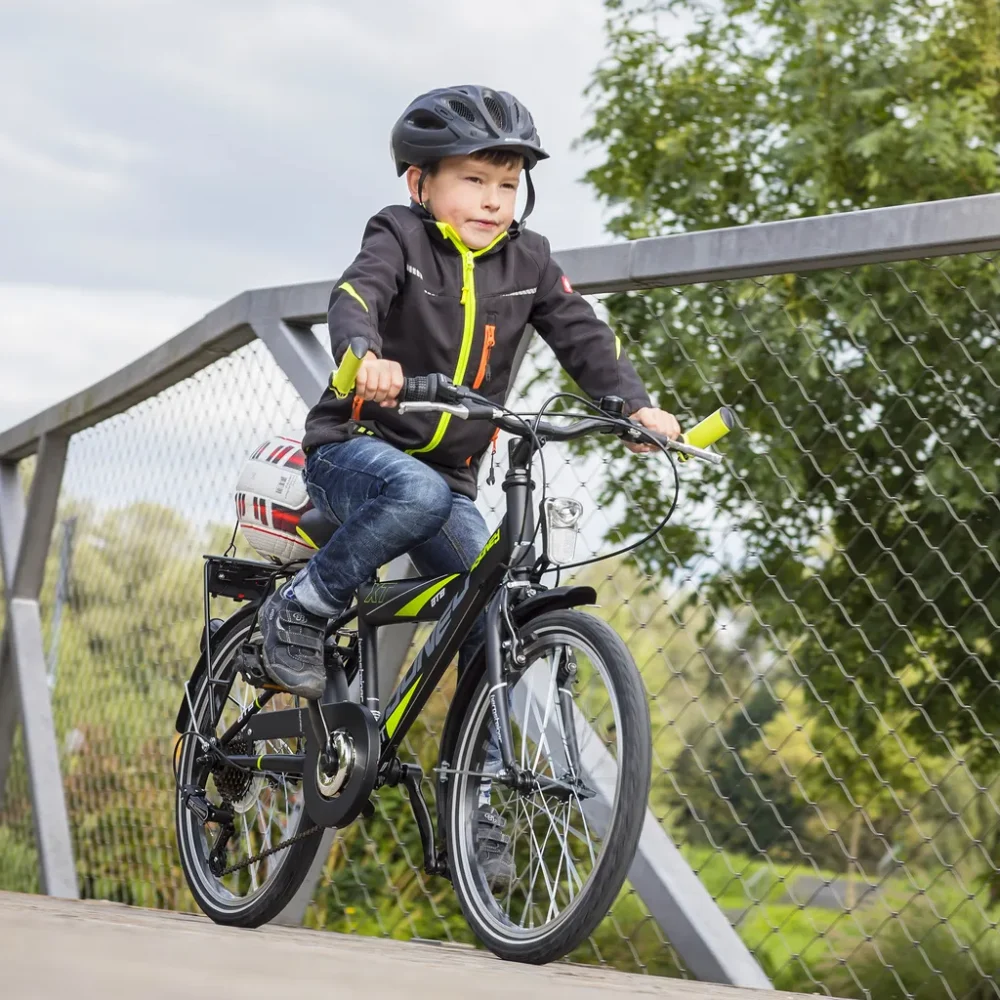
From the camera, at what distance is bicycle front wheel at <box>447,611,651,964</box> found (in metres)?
2.44

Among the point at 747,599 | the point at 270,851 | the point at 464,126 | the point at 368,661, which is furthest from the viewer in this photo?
the point at 747,599

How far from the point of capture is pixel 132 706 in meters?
5.20

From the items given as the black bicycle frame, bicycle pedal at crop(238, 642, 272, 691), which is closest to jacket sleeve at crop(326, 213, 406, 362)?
the black bicycle frame

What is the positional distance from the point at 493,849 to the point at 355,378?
37.9 inches

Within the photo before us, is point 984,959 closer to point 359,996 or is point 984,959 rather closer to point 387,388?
point 387,388

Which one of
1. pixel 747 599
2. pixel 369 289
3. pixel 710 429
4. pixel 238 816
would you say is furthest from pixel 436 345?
pixel 238 816

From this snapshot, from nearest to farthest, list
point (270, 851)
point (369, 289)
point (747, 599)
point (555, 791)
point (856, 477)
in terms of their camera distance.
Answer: point (555, 791) < point (369, 289) < point (270, 851) < point (747, 599) < point (856, 477)

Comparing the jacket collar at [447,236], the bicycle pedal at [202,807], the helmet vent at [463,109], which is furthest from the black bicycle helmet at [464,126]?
the bicycle pedal at [202,807]

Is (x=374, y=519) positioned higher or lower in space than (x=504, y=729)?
higher

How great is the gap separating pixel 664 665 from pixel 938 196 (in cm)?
780

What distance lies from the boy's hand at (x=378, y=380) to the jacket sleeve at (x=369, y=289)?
0.08 meters

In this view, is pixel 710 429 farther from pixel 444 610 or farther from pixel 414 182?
pixel 414 182

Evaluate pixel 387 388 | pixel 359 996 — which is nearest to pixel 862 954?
pixel 387 388

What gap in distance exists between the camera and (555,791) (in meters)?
2.61
